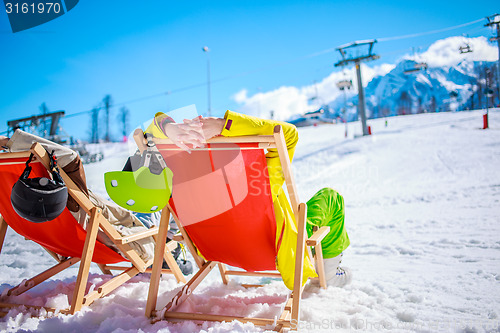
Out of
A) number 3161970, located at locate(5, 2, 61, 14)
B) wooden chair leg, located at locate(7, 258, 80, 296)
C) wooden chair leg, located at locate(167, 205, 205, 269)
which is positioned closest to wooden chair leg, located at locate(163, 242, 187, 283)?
wooden chair leg, located at locate(167, 205, 205, 269)

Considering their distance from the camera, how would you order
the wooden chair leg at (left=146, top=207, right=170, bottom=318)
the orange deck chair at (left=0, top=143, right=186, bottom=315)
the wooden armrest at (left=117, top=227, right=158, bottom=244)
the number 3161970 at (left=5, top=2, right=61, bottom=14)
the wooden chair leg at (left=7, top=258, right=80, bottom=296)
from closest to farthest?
the wooden chair leg at (left=146, top=207, right=170, bottom=318) < the orange deck chair at (left=0, top=143, right=186, bottom=315) < the wooden armrest at (left=117, top=227, right=158, bottom=244) < the wooden chair leg at (left=7, top=258, right=80, bottom=296) < the number 3161970 at (left=5, top=2, right=61, bottom=14)

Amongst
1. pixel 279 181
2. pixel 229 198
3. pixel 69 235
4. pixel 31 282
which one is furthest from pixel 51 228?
pixel 279 181

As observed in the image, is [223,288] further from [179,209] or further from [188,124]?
[188,124]

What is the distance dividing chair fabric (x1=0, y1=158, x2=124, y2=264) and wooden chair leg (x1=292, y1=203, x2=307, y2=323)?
1306mm

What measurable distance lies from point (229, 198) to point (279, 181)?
26 centimetres

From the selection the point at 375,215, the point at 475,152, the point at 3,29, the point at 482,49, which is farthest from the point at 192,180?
the point at 482,49

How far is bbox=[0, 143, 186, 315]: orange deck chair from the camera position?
6.03 ft

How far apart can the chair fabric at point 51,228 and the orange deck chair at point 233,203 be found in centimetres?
65

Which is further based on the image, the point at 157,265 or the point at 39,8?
the point at 39,8

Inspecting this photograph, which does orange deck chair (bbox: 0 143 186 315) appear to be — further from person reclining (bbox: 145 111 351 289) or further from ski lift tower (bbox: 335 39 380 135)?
ski lift tower (bbox: 335 39 380 135)

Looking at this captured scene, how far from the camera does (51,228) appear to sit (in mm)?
2092

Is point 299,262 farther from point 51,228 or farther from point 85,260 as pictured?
point 51,228

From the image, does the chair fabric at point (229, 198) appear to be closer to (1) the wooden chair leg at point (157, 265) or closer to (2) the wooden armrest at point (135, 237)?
(1) the wooden chair leg at point (157, 265)

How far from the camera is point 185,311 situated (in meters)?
1.87
